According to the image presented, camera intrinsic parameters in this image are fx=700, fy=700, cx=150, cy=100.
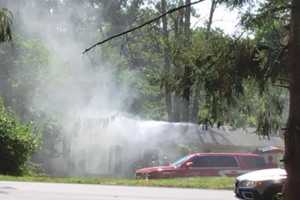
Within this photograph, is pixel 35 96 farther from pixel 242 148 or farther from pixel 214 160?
pixel 214 160

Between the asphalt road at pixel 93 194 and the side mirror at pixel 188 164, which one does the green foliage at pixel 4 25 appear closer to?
the asphalt road at pixel 93 194

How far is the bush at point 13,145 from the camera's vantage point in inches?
1058

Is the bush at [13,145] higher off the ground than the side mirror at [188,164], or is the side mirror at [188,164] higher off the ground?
the bush at [13,145]

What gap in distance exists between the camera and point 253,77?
21.4 feet

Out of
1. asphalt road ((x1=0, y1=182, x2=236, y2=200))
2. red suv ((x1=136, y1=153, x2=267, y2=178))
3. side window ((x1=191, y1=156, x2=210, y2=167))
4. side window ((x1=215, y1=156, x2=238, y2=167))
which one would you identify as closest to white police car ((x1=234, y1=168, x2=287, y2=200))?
asphalt road ((x1=0, y1=182, x2=236, y2=200))

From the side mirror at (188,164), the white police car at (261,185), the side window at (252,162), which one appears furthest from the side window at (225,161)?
the white police car at (261,185)

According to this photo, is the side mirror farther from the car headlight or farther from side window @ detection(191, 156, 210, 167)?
the car headlight

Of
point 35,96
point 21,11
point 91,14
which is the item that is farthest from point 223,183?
point 91,14

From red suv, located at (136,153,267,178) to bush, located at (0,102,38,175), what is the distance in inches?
183

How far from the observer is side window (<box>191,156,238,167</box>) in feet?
94.8

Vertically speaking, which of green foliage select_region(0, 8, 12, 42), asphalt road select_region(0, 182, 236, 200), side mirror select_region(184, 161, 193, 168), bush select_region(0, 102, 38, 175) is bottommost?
asphalt road select_region(0, 182, 236, 200)

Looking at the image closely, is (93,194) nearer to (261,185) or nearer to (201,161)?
(261,185)

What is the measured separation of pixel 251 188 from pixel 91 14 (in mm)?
52436

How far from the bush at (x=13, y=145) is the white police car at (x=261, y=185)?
13443 millimetres
